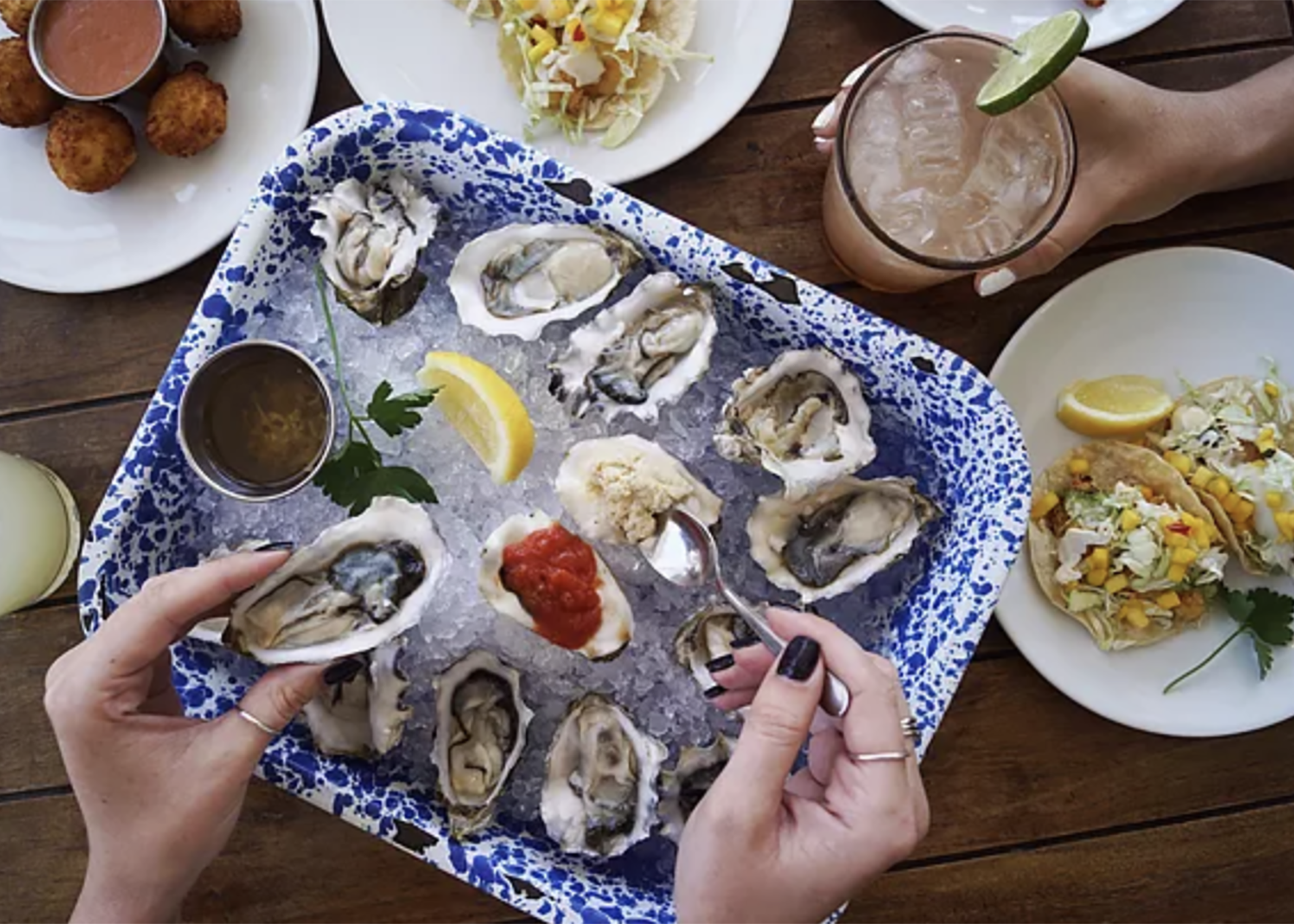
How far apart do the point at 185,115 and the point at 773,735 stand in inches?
41.7

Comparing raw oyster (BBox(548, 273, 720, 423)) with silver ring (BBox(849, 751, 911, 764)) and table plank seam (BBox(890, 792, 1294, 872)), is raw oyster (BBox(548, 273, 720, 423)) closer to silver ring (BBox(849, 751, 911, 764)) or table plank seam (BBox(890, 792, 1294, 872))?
silver ring (BBox(849, 751, 911, 764))

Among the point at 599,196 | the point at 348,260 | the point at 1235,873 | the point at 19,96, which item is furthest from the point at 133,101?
the point at 1235,873

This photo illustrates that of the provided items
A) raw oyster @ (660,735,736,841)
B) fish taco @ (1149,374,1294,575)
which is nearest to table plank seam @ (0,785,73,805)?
raw oyster @ (660,735,736,841)

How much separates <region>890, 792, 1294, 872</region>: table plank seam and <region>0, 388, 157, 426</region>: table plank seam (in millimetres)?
1183

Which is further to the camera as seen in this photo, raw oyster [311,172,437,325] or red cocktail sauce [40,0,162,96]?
red cocktail sauce [40,0,162,96]

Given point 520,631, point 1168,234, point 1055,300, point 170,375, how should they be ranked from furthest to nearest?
point 1168,234, point 1055,300, point 520,631, point 170,375

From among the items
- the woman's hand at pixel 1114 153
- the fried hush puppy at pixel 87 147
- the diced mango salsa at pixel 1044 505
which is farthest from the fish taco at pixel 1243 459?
the fried hush puppy at pixel 87 147

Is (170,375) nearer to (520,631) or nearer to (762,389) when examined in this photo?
(520,631)

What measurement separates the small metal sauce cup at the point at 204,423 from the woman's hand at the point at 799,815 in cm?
52

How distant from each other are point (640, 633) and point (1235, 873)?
0.91 metres

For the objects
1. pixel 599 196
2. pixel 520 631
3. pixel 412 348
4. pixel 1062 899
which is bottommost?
pixel 1062 899

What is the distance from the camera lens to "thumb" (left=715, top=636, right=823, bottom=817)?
950 millimetres

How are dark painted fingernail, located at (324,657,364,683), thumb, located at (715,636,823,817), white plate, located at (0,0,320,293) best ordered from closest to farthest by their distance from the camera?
1. thumb, located at (715,636,823,817)
2. dark painted fingernail, located at (324,657,364,683)
3. white plate, located at (0,0,320,293)

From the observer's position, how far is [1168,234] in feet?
5.00
